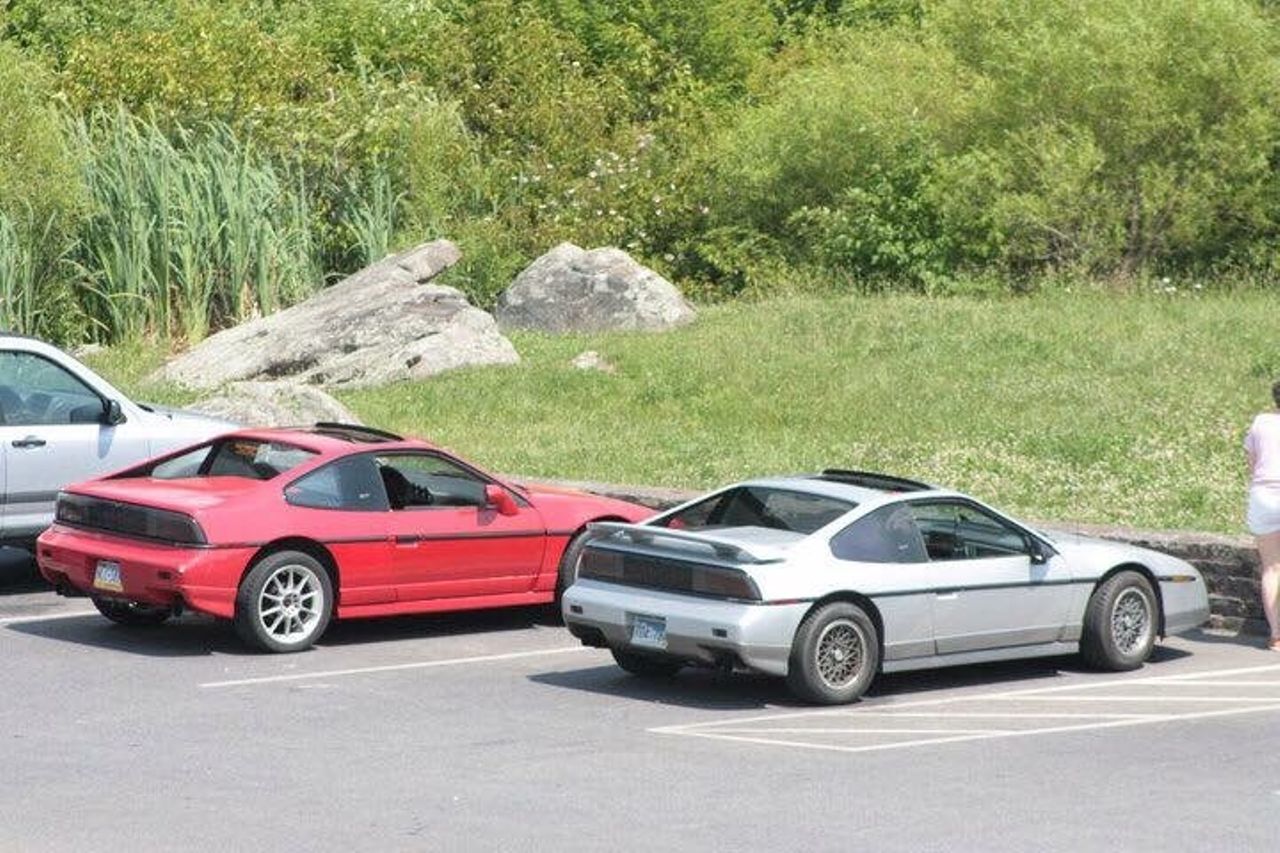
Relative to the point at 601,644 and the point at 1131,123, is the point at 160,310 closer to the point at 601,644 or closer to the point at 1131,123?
the point at 1131,123

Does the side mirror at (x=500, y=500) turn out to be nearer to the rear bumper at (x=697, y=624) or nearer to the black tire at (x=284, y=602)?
the black tire at (x=284, y=602)

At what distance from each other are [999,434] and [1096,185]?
8.82 m

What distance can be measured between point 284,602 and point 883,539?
3.68 metres

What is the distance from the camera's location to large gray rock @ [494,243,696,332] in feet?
95.8

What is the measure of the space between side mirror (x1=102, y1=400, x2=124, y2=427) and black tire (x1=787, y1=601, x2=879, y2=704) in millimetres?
6309

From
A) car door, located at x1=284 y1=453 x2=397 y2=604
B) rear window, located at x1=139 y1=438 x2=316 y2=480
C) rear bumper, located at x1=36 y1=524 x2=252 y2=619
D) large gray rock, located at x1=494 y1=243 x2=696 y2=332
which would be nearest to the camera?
rear bumper, located at x1=36 y1=524 x2=252 y2=619

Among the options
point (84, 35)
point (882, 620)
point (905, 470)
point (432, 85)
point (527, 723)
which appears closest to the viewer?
point (527, 723)

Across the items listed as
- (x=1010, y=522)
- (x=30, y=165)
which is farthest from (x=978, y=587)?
(x=30, y=165)

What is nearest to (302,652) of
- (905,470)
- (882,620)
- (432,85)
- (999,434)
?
(882,620)

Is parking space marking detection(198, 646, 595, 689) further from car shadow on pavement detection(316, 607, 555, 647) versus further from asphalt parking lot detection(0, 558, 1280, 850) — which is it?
car shadow on pavement detection(316, 607, 555, 647)

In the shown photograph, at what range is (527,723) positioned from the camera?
40.7 feet

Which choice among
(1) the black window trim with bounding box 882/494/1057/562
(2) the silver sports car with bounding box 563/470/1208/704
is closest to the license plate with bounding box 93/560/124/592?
(2) the silver sports car with bounding box 563/470/1208/704

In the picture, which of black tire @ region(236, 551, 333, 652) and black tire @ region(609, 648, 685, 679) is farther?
black tire @ region(236, 551, 333, 652)

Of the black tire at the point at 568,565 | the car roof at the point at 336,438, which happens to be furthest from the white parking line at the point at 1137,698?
the car roof at the point at 336,438
